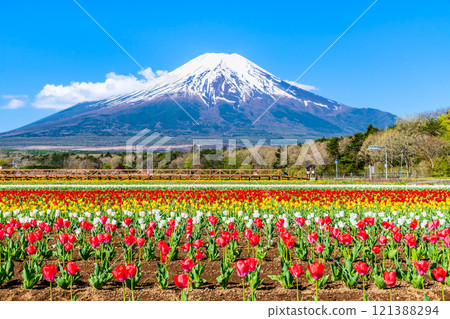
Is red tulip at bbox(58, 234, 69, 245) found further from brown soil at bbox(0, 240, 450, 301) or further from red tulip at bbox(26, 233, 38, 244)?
brown soil at bbox(0, 240, 450, 301)

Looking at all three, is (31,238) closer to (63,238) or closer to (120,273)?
(63,238)

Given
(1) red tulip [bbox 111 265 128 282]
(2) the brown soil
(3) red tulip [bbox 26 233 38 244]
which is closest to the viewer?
(1) red tulip [bbox 111 265 128 282]

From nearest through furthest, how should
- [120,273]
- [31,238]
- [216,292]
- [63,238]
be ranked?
[120,273], [216,292], [63,238], [31,238]

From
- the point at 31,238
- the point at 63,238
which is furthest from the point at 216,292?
the point at 31,238

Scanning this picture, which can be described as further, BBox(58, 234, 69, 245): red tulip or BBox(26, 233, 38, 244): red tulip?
BBox(26, 233, 38, 244): red tulip

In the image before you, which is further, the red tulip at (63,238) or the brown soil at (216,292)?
the red tulip at (63,238)

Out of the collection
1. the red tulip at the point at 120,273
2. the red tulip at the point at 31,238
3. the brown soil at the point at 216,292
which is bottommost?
the brown soil at the point at 216,292

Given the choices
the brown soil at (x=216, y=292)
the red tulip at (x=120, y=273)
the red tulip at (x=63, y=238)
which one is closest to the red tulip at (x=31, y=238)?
the red tulip at (x=63, y=238)

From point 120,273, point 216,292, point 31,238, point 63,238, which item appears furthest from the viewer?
point 31,238

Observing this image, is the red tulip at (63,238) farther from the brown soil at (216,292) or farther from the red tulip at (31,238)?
the brown soil at (216,292)

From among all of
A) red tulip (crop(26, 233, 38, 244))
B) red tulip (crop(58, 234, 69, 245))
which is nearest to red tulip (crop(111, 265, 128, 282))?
red tulip (crop(58, 234, 69, 245))

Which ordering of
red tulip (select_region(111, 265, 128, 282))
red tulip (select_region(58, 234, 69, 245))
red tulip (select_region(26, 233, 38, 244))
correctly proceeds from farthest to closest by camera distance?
red tulip (select_region(26, 233, 38, 244))
red tulip (select_region(58, 234, 69, 245))
red tulip (select_region(111, 265, 128, 282))

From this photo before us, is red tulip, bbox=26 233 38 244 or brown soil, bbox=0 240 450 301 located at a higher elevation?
red tulip, bbox=26 233 38 244
